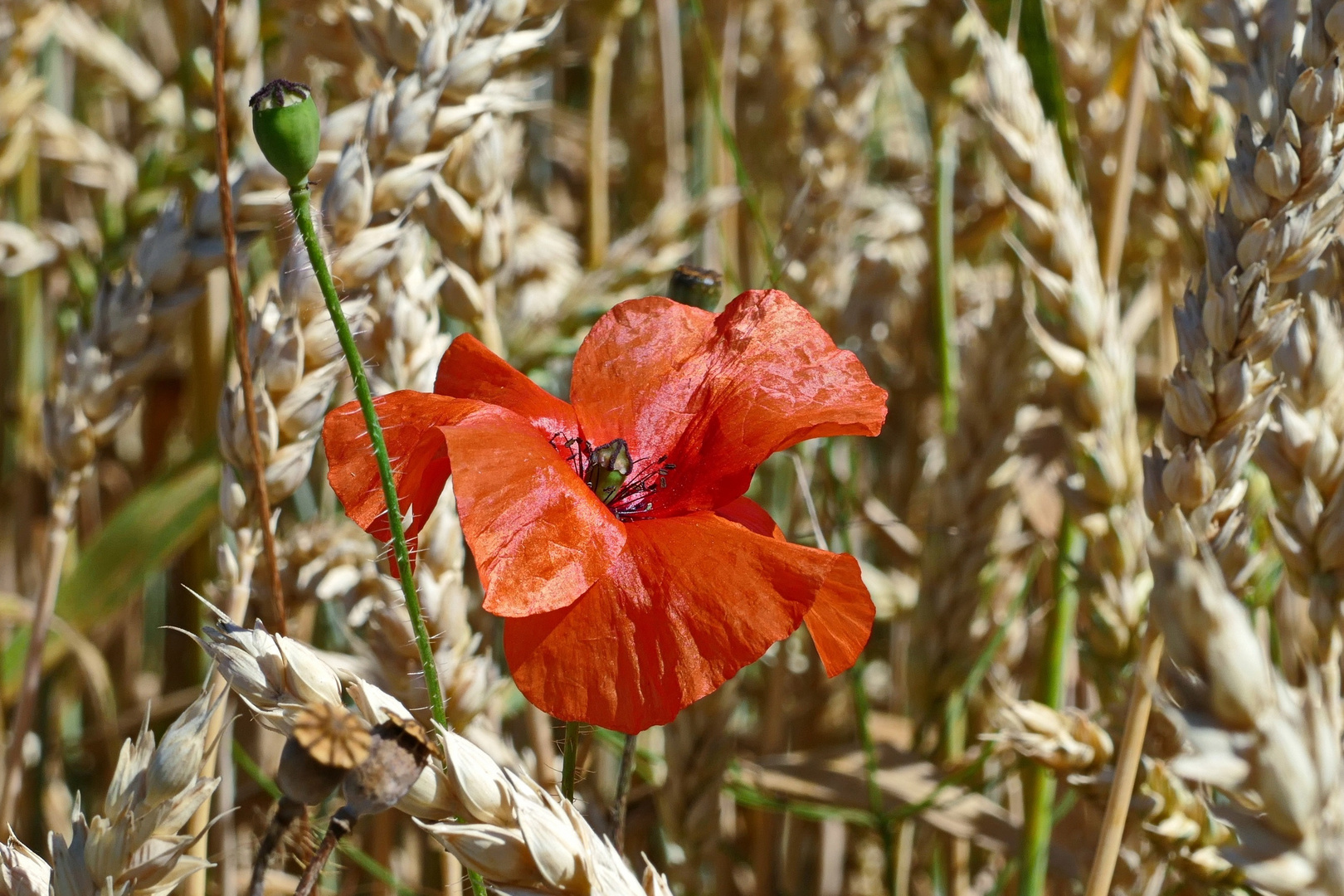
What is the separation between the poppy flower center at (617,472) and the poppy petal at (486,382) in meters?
0.02

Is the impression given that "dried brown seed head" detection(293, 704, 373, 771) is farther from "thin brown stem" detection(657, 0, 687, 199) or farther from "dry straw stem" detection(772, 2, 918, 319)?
"thin brown stem" detection(657, 0, 687, 199)

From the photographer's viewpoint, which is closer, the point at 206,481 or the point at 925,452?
the point at 206,481

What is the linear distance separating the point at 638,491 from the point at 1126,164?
538 millimetres

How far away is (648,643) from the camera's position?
0.49 m

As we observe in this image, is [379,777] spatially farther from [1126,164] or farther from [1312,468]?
[1126,164]

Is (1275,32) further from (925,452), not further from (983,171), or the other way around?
(983,171)

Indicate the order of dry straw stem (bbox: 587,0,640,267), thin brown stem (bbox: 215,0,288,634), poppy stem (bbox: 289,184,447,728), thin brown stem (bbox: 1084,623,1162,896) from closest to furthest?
1. poppy stem (bbox: 289,184,447,728)
2. thin brown stem (bbox: 215,0,288,634)
3. thin brown stem (bbox: 1084,623,1162,896)
4. dry straw stem (bbox: 587,0,640,267)

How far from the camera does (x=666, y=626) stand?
19.4 inches

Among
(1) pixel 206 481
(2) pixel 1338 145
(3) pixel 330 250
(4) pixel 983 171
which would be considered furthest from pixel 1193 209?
(1) pixel 206 481

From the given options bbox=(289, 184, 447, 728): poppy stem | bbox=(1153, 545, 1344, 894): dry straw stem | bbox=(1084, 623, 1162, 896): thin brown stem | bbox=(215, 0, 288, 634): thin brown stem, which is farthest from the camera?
bbox=(1084, 623, 1162, 896): thin brown stem

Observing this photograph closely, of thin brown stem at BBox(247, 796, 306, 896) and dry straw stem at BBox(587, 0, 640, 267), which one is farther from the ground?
dry straw stem at BBox(587, 0, 640, 267)

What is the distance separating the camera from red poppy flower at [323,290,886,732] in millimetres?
483

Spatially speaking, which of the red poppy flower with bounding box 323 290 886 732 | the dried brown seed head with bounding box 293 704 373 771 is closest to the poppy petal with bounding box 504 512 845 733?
the red poppy flower with bounding box 323 290 886 732

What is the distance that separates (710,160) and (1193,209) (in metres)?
0.72
